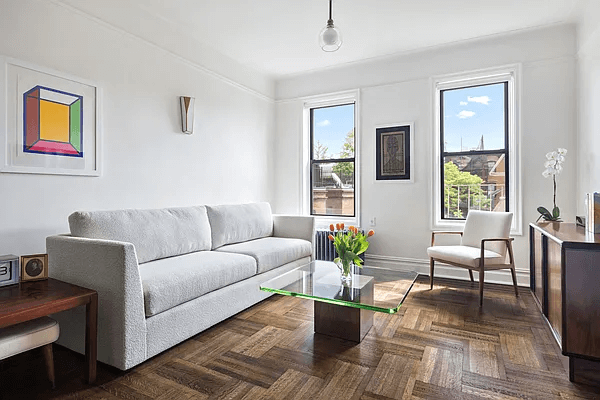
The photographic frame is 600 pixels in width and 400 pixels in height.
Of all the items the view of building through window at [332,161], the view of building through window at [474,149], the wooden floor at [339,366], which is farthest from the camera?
the view of building through window at [332,161]

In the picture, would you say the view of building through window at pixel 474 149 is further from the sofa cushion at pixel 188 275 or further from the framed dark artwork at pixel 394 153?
the sofa cushion at pixel 188 275

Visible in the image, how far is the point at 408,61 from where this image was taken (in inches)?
161

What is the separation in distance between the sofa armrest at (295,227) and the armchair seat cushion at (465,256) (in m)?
1.29

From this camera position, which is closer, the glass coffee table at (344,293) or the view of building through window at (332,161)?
the glass coffee table at (344,293)

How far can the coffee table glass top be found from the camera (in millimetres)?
2021

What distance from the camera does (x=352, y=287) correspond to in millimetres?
2346

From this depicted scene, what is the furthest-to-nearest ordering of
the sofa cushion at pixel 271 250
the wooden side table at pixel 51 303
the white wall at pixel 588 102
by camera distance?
the sofa cushion at pixel 271 250, the white wall at pixel 588 102, the wooden side table at pixel 51 303

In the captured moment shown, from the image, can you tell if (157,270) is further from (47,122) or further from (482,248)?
(482,248)

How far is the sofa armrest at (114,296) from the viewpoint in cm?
187

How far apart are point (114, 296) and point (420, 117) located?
355cm

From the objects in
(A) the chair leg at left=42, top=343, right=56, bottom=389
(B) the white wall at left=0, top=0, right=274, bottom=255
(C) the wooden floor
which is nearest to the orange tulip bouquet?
(C) the wooden floor

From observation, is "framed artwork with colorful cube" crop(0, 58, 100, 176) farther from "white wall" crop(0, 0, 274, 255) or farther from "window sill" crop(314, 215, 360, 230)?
"window sill" crop(314, 215, 360, 230)

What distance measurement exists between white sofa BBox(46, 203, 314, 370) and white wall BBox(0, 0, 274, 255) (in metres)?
0.32

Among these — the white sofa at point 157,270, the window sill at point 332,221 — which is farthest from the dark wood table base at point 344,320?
the window sill at point 332,221
